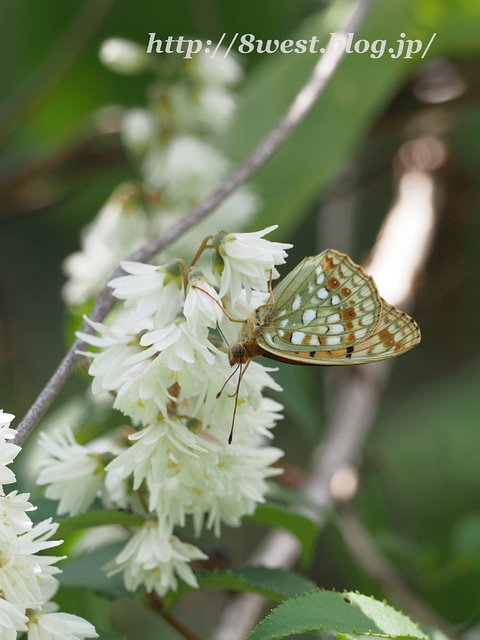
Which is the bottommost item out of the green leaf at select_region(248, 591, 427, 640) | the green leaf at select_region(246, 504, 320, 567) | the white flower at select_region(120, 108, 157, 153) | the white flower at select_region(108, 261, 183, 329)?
the green leaf at select_region(248, 591, 427, 640)

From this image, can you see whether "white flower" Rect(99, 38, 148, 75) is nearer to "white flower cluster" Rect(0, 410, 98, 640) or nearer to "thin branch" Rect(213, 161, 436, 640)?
"thin branch" Rect(213, 161, 436, 640)

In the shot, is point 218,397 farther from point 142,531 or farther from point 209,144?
point 209,144

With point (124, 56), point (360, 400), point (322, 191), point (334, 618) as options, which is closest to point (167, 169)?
point (124, 56)

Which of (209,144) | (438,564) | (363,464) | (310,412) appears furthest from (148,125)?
(438,564)

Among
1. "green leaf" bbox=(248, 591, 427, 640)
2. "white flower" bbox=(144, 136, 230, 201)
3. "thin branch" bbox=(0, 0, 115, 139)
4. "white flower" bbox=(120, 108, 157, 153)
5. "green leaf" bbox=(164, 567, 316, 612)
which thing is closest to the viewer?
"green leaf" bbox=(248, 591, 427, 640)

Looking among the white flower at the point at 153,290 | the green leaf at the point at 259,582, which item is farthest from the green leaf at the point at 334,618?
the white flower at the point at 153,290

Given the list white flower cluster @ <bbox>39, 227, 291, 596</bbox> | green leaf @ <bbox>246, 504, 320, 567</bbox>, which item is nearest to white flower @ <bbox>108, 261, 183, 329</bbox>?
white flower cluster @ <bbox>39, 227, 291, 596</bbox>

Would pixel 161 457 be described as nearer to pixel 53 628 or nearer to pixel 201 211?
pixel 53 628
